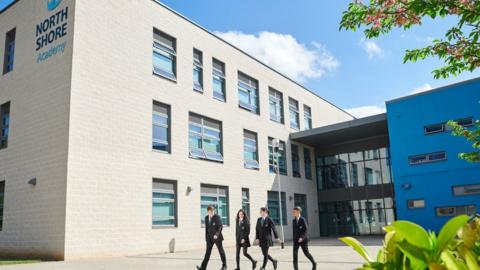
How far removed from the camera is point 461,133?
12047mm

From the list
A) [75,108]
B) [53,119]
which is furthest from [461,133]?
[53,119]

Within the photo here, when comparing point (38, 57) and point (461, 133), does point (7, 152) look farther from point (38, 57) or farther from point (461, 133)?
point (461, 133)

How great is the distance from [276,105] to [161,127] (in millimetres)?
12234

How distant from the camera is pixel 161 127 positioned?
20.8 m

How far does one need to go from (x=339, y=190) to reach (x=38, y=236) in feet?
72.4

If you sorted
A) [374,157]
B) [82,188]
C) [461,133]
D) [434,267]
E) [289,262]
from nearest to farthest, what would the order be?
1. [434,267]
2. [461,133]
3. [289,262]
4. [82,188]
5. [374,157]

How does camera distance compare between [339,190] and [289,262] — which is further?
[339,190]

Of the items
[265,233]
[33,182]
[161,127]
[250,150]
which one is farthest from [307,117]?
[265,233]

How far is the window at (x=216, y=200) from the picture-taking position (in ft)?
72.9

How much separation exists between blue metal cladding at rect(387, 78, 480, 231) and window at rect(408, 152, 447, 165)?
0.19m

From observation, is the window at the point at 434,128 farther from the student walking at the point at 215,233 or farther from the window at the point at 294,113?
the student walking at the point at 215,233

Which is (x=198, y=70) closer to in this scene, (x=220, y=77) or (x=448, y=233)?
(x=220, y=77)

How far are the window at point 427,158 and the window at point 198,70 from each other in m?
13.0

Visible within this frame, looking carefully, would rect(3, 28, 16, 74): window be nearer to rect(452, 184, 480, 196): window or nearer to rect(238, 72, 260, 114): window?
rect(238, 72, 260, 114): window
